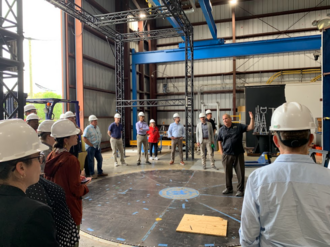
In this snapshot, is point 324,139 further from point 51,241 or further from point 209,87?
point 209,87

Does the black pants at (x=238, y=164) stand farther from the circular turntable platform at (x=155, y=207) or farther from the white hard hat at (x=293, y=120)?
the white hard hat at (x=293, y=120)

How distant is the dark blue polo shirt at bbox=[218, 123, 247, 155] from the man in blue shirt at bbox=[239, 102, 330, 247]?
4106 mm

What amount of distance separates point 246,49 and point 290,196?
11.8 meters

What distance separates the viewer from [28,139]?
4.46 feet

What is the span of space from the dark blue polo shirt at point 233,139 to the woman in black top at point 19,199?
490cm

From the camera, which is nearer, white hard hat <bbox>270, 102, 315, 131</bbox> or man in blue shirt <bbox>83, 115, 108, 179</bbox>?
white hard hat <bbox>270, 102, 315, 131</bbox>

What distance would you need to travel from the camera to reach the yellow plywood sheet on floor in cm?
384

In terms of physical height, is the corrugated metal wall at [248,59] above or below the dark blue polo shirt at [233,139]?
above

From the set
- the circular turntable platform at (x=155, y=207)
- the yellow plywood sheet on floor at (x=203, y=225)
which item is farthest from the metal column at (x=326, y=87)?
the yellow plywood sheet on floor at (x=203, y=225)

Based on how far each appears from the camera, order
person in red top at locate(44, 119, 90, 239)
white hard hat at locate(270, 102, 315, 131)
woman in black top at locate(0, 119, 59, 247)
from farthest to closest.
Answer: person in red top at locate(44, 119, 90, 239), white hard hat at locate(270, 102, 315, 131), woman in black top at locate(0, 119, 59, 247)

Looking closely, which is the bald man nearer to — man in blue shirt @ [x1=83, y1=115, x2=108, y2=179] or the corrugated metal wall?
man in blue shirt @ [x1=83, y1=115, x2=108, y2=179]

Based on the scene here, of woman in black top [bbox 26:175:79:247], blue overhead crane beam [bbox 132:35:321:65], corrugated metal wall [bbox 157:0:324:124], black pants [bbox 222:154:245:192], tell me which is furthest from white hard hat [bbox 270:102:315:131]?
corrugated metal wall [bbox 157:0:324:124]

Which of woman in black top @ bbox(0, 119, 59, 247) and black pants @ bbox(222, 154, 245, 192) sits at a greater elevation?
woman in black top @ bbox(0, 119, 59, 247)

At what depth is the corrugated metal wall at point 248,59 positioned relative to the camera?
17.1 m
